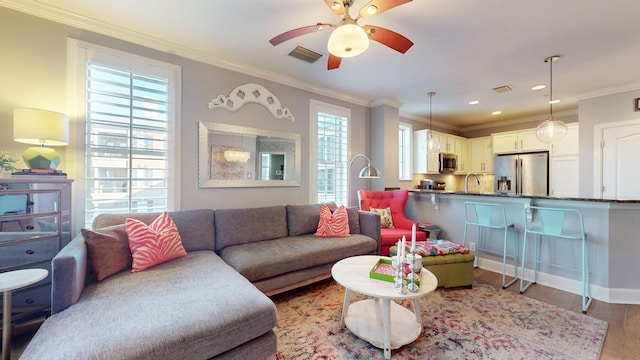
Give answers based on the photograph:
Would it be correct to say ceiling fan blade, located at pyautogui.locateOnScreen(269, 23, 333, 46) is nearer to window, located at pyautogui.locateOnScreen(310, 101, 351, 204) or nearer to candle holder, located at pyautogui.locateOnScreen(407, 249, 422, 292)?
candle holder, located at pyautogui.locateOnScreen(407, 249, 422, 292)

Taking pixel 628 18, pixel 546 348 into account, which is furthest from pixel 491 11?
pixel 546 348

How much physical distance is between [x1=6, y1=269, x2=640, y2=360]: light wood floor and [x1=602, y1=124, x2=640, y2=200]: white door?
7.01ft

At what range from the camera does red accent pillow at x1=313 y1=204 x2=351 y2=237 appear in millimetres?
3105

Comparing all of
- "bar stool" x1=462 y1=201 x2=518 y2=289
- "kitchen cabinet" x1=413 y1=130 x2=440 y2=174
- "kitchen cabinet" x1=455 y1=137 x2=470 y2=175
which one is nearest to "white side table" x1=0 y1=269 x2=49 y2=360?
"bar stool" x1=462 y1=201 x2=518 y2=289

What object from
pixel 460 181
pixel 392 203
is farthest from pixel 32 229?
pixel 460 181

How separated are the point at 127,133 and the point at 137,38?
37.1 inches

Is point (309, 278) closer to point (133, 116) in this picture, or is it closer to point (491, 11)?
point (133, 116)

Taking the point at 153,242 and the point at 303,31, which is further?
the point at 153,242

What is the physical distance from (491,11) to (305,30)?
5.07ft

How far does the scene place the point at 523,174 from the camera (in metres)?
5.23

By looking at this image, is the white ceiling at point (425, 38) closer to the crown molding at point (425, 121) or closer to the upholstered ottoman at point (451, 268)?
the crown molding at point (425, 121)

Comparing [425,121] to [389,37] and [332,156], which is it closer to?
[332,156]

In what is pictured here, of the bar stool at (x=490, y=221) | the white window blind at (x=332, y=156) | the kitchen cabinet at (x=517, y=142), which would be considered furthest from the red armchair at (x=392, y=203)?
the kitchen cabinet at (x=517, y=142)

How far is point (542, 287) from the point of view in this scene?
285 centimetres
